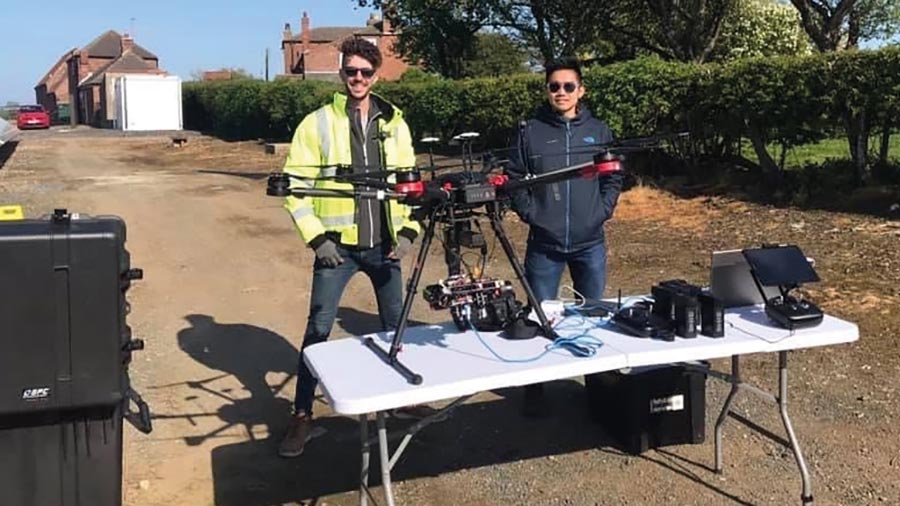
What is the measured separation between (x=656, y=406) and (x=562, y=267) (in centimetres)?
82

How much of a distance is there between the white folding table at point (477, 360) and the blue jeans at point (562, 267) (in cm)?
79

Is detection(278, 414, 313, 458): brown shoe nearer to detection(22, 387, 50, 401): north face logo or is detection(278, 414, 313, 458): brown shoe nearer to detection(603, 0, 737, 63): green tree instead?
detection(22, 387, 50, 401): north face logo

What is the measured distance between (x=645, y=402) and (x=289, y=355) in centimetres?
282

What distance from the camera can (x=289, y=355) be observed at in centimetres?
636

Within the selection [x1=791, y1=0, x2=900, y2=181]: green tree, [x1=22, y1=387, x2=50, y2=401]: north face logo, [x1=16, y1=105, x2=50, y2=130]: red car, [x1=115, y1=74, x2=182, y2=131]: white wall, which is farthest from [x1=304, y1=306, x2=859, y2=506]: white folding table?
[x1=16, y1=105, x2=50, y2=130]: red car

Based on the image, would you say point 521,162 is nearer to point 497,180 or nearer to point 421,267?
point 497,180

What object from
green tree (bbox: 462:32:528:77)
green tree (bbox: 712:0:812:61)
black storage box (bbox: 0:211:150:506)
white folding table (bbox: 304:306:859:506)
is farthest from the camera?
green tree (bbox: 462:32:528:77)

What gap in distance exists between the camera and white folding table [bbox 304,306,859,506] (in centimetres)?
306

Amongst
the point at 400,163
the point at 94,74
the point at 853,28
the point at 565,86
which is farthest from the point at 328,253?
the point at 94,74

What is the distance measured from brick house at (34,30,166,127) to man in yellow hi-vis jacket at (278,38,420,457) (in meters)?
60.1

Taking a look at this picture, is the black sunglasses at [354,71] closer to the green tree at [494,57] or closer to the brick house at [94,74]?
the green tree at [494,57]

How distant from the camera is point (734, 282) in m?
3.99

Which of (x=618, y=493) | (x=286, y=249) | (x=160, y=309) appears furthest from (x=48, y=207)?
(x=618, y=493)

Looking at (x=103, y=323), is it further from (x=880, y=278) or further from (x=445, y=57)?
(x=445, y=57)
